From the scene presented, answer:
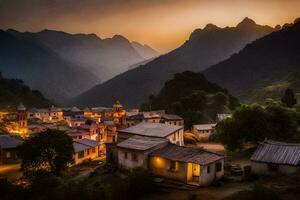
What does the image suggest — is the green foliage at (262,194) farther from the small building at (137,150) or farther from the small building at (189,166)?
the small building at (137,150)

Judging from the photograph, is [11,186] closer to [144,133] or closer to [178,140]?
[144,133]

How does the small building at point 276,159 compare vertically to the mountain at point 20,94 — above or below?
below

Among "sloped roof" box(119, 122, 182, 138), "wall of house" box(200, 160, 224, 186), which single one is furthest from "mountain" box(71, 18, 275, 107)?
"wall of house" box(200, 160, 224, 186)

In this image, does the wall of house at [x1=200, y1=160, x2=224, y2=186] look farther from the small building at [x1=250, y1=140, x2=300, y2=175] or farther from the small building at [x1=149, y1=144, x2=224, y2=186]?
the small building at [x1=250, y1=140, x2=300, y2=175]

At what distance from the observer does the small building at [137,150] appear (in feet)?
107

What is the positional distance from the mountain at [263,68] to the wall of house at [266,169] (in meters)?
83.1

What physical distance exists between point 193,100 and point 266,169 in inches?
2313

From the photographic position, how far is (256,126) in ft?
131

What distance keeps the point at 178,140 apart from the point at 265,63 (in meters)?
112

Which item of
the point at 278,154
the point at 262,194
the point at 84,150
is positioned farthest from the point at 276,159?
the point at 84,150

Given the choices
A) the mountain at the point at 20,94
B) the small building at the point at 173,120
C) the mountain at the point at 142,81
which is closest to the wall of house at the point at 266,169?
the small building at the point at 173,120

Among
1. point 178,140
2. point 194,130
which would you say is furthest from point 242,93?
point 178,140

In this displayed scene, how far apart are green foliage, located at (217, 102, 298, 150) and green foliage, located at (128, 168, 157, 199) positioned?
15349 mm

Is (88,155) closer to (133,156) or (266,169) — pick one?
(133,156)
